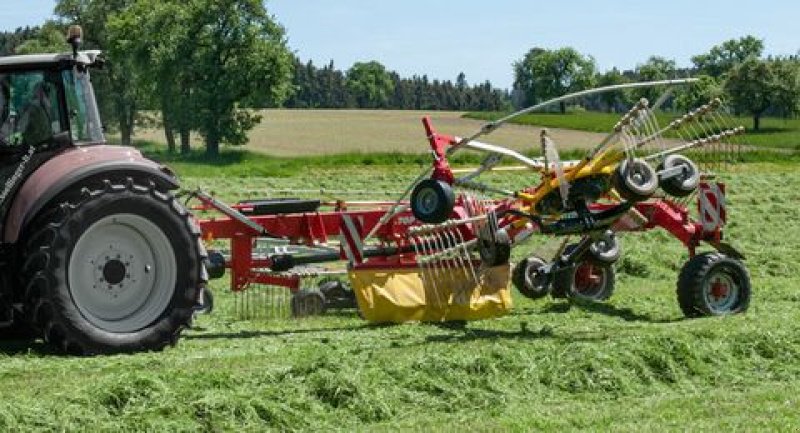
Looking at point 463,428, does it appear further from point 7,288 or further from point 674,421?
point 7,288

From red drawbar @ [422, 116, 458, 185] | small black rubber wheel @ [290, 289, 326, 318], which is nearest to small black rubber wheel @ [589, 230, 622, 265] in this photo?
red drawbar @ [422, 116, 458, 185]

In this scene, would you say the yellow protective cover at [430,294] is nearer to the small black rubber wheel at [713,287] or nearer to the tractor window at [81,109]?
the small black rubber wheel at [713,287]

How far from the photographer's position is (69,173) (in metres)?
7.42

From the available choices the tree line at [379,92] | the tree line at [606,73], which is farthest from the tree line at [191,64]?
the tree line at [379,92]

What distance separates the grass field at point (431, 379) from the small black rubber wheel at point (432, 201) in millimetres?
842

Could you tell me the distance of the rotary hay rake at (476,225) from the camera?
371 inches

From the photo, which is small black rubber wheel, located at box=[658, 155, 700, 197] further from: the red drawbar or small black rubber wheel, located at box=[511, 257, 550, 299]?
small black rubber wheel, located at box=[511, 257, 550, 299]

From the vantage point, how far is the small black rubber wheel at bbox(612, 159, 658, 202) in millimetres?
9047

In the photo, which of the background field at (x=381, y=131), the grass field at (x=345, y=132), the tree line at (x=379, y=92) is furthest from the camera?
the tree line at (x=379, y=92)

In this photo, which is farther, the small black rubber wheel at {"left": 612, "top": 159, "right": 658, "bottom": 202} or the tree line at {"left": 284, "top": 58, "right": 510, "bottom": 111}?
the tree line at {"left": 284, "top": 58, "right": 510, "bottom": 111}

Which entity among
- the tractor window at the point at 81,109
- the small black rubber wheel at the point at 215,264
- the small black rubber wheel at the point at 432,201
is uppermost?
the tractor window at the point at 81,109

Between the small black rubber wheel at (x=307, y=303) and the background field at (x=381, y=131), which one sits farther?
the background field at (x=381, y=131)

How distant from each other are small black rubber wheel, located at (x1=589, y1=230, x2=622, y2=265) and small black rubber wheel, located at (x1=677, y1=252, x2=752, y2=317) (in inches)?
35.8

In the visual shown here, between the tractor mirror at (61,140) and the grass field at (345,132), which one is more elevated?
the tractor mirror at (61,140)
